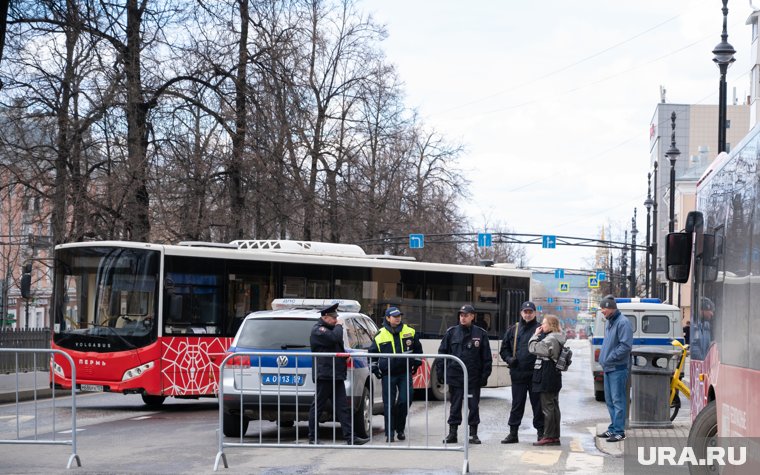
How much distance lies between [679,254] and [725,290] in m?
2.58

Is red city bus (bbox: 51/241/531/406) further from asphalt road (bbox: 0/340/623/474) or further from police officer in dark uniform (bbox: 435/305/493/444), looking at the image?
police officer in dark uniform (bbox: 435/305/493/444)

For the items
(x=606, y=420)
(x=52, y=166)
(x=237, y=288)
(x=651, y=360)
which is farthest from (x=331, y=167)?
(x=651, y=360)

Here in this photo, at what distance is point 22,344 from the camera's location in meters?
31.8

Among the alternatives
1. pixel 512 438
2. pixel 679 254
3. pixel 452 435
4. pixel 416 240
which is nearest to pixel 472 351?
pixel 452 435

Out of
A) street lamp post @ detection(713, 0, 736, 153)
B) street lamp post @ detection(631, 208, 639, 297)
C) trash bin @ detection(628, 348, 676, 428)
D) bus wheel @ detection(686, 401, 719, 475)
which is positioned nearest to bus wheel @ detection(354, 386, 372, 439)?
trash bin @ detection(628, 348, 676, 428)

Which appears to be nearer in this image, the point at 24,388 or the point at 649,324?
the point at 24,388

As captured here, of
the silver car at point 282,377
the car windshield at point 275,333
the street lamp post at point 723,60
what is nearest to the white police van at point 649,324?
the street lamp post at point 723,60

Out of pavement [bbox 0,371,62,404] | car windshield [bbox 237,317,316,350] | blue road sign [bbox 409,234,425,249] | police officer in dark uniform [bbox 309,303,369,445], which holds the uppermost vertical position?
blue road sign [bbox 409,234,425,249]

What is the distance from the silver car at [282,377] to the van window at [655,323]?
10.7 m

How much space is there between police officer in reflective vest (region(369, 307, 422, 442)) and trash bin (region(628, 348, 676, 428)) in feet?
11.0

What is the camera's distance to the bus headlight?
2055 centimetres

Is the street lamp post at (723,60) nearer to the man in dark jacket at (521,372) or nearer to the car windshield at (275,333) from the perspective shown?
the man in dark jacket at (521,372)

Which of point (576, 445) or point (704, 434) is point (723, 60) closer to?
point (576, 445)

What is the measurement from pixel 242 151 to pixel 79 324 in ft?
34.7
